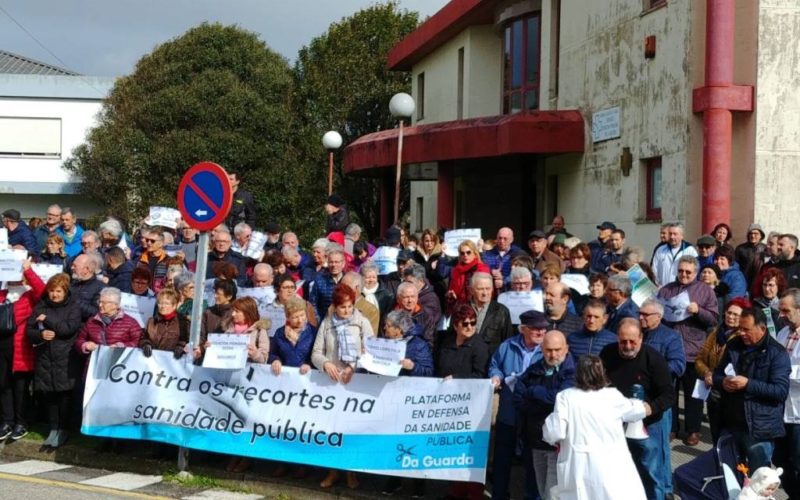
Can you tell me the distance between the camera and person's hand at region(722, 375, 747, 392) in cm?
827

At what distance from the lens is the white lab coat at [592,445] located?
24.4 ft

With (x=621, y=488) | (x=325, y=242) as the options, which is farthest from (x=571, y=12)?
(x=621, y=488)

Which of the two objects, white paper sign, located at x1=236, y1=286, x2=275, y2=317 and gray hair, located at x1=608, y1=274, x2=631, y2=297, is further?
white paper sign, located at x1=236, y1=286, x2=275, y2=317

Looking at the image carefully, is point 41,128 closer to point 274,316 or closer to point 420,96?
point 420,96

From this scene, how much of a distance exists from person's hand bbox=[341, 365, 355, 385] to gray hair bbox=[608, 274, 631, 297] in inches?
97.8

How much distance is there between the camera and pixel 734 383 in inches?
327

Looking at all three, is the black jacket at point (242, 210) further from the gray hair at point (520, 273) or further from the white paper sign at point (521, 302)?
the white paper sign at point (521, 302)

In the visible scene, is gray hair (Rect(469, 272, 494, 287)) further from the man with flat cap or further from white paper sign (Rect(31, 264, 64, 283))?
white paper sign (Rect(31, 264, 64, 283))

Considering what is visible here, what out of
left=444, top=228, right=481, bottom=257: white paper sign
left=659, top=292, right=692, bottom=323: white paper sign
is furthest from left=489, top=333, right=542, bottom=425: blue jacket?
left=444, top=228, right=481, bottom=257: white paper sign

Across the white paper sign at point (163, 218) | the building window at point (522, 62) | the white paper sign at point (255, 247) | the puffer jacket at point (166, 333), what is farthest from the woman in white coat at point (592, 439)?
the building window at point (522, 62)

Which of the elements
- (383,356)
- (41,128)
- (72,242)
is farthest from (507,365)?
(41,128)

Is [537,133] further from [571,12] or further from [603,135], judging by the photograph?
[571,12]

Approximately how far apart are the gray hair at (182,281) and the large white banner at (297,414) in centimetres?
91

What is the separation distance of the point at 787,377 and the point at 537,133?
1207 centimetres
